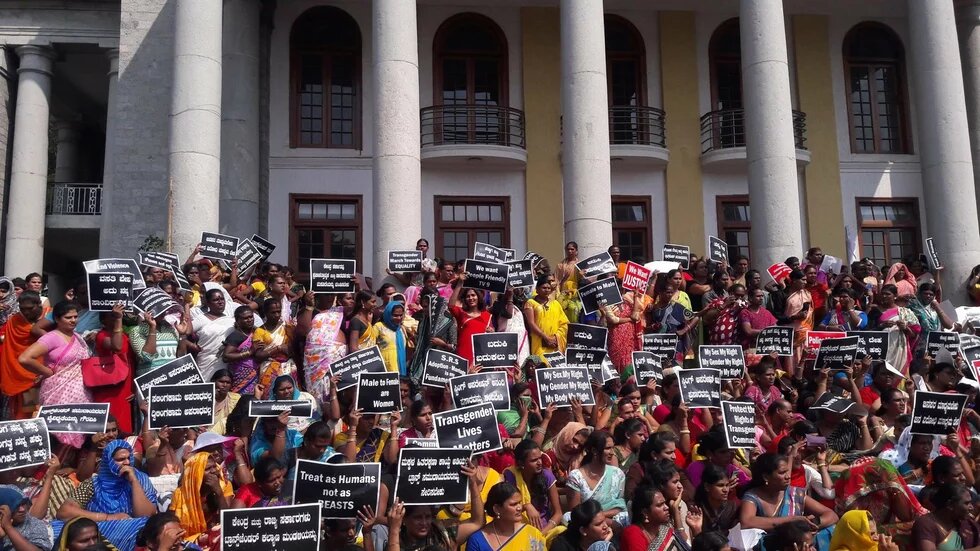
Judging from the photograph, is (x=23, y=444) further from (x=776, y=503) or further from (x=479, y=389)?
(x=776, y=503)

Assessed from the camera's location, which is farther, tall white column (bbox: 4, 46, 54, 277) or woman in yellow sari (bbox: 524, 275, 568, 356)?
tall white column (bbox: 4, 46, 54, 277)

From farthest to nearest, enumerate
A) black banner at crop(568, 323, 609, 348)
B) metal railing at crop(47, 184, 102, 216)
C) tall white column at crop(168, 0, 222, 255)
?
metal railing at crop(47, 184, 102, 216)
tall white column at crop(168, 0, 222, 255)
black banner at crop(568, 323, 609, 348)

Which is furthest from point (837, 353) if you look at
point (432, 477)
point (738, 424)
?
point (432, 477)

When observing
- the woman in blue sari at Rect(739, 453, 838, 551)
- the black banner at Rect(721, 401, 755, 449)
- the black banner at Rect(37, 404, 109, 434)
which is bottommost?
the woman in blue sari at Rect(739, 453, 838, 551)

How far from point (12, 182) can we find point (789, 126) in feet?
56.6

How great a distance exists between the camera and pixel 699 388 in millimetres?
9094

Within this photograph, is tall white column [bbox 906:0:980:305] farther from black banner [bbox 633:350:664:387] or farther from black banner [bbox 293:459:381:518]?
black banner [bbox 293:459:381:518]

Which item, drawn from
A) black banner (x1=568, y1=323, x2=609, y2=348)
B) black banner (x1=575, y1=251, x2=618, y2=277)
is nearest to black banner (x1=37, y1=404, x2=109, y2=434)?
black banner (x1=568, y1=323, x2=609, y2=348)

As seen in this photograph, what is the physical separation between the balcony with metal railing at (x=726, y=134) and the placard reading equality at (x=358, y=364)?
1478 cm

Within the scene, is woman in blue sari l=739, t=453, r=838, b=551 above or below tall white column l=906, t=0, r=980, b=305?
below

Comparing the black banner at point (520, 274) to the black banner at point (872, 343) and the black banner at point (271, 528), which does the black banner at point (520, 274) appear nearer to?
the black banner at point (872, 343)

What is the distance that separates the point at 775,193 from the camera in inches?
690

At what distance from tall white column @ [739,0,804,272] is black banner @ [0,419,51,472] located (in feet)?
42.5

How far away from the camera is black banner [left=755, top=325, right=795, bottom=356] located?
11.5 meters
